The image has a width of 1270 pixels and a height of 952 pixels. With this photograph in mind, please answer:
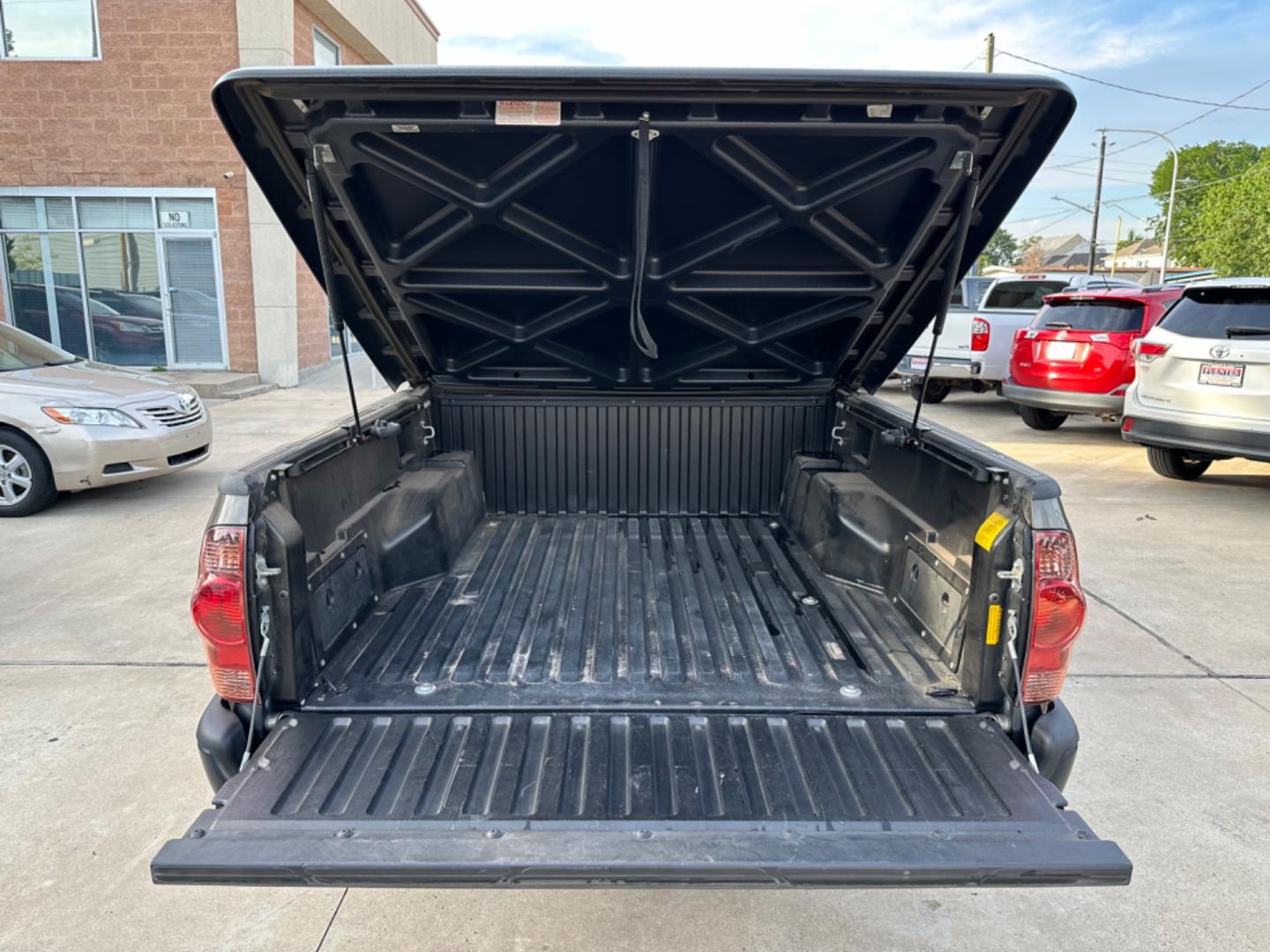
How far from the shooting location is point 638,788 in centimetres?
210

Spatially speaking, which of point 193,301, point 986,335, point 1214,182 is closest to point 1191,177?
point 1214,182

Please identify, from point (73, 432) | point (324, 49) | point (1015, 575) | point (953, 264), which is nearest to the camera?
point (1015, 575)

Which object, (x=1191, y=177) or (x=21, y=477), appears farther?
(x=1191, y=177)

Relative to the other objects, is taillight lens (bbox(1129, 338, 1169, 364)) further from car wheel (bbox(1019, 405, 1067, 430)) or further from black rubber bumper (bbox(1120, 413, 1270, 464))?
car wheel (bbox(1019, 405, 1067, 430))

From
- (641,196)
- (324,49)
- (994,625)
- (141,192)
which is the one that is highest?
(324,49)

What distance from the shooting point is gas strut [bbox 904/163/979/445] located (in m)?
2.66

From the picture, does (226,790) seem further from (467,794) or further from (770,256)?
(770,256)

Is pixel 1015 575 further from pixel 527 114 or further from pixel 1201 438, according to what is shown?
pixel 1201 438

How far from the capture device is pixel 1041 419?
1129cm

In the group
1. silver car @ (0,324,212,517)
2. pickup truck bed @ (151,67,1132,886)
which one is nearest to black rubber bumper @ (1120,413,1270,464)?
pickup truck bed @ (151,67,1132,886)

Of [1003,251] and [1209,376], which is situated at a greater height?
[1003,251]

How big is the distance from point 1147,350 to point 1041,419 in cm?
389

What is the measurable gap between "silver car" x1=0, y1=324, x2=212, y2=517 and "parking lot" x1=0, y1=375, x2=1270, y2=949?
0.89 meters

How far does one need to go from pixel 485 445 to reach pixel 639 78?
8.47 ft
